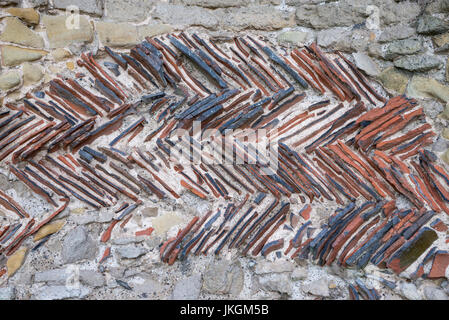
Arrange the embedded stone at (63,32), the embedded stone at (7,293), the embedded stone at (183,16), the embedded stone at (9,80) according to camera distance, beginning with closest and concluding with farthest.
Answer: the embedded stone at (7,293) → the embedded stone at (9,80) → the embedded stone at (63,32) → the embedded stone at (183,16)

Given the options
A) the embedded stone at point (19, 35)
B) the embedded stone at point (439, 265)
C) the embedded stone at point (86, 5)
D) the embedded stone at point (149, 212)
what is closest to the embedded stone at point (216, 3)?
the embedded stone at point (86, 5)

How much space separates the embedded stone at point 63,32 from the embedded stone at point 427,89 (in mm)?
1564

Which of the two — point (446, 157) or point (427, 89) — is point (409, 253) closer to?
point (446, 157)

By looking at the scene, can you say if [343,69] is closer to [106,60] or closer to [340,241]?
[340,241]

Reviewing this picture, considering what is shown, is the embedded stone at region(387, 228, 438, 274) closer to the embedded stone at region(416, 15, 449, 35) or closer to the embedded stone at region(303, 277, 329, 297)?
the embedded stone at region(303, 277, 329, 297)

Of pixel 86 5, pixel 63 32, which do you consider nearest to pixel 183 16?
pixel 86 5

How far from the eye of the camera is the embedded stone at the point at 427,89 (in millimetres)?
1984

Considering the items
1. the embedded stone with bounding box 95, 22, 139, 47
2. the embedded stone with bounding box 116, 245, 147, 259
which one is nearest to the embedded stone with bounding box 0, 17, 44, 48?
the embedded stone with bounding box 95, 22, 139, 47

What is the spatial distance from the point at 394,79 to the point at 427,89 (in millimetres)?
157

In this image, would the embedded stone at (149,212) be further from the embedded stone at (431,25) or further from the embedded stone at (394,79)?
the embedded stone at (431,25)

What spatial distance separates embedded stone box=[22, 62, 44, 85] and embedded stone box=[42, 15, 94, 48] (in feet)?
0.43

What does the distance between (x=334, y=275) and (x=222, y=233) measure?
1.75 feet

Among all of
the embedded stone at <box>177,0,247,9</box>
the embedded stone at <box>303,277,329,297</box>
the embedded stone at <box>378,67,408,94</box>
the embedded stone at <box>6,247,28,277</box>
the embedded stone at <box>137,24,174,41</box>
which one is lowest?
the embedded stone at <box>303,277,329,297</box>

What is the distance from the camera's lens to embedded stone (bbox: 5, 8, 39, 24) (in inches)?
76.1
